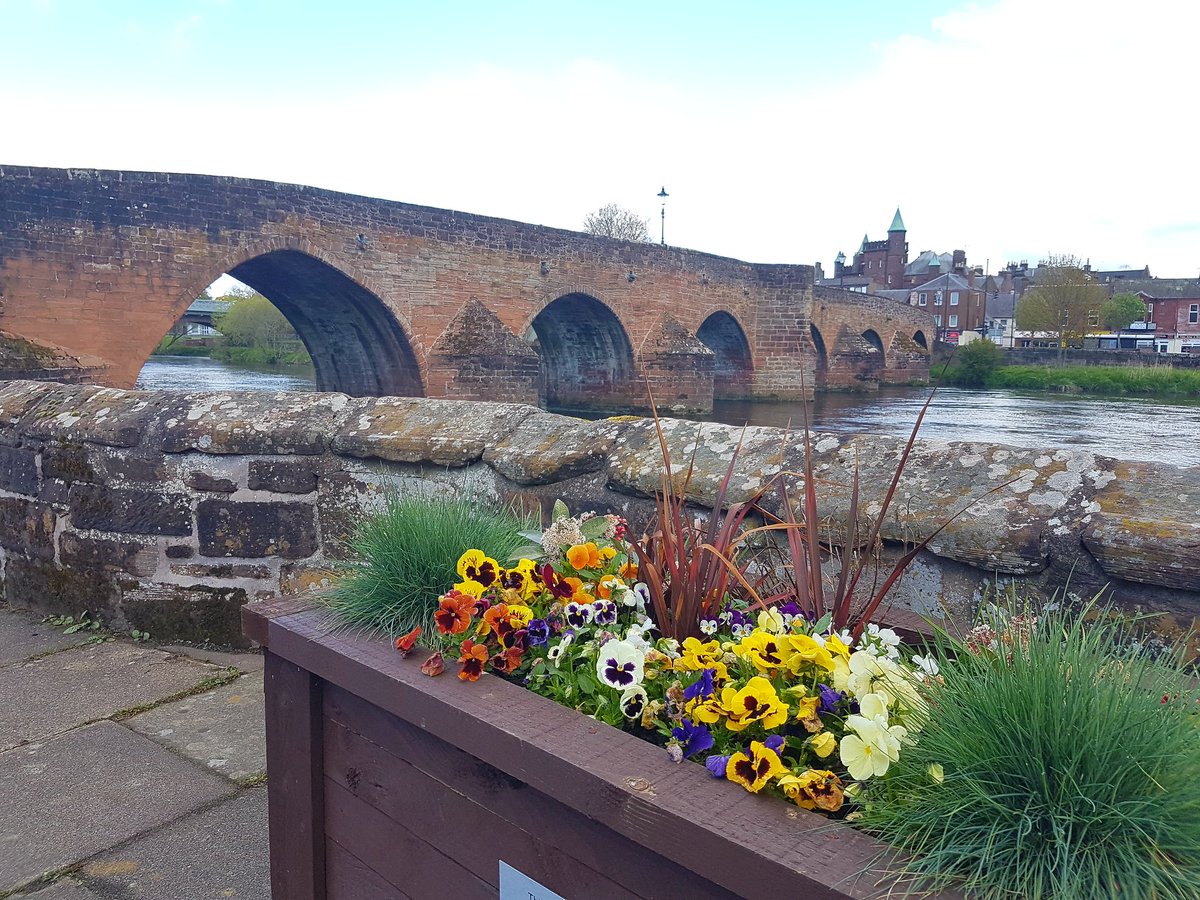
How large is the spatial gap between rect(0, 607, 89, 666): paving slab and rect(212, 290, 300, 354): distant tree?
173 ft

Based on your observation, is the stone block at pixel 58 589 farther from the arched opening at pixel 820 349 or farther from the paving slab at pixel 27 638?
the arched opening at pixel 820 349

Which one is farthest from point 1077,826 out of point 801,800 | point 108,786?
point 108,786

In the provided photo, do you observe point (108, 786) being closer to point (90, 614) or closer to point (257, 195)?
point (90, 614)

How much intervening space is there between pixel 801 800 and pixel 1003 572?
1023 mm

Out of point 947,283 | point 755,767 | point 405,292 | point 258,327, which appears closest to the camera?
point 755,767

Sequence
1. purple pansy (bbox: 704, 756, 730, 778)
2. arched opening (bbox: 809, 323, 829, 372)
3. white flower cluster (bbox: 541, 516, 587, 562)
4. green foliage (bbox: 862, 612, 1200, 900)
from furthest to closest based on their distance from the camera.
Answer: arched opening (bbox: 809, 323, 829, 372), white flower cluster (bbox: 541, 516, 587, 562), purple pansy (bbox: 704, 756, 730, 778), green foliage (bbox: 862, 612, 1200, 900)

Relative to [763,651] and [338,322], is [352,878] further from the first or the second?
[338,322]

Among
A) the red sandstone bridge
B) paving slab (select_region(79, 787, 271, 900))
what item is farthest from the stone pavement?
the red sandstone bridge

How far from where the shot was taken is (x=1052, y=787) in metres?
0.93

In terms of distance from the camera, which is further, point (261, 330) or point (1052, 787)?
point (261, 330)

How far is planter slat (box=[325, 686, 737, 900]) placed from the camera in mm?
1102

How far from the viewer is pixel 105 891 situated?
1843mm

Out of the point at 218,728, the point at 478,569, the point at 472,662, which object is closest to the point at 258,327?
the point at 218,728

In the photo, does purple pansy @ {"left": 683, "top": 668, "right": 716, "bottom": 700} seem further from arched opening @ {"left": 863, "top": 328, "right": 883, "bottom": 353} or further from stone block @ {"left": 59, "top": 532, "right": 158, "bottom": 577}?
arched opening @ {"left": 863, "top": 328, "right": 883, "bottom": 353}
